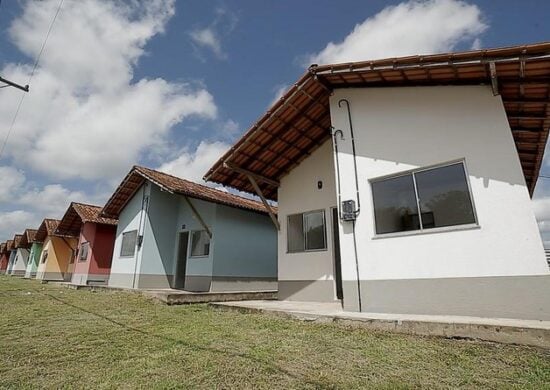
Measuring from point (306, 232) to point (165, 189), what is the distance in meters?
5.86

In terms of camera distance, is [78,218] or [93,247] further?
[78,218]

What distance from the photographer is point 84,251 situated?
61.4 ft

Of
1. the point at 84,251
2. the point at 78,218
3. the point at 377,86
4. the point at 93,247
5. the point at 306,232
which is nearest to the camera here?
the point at 377,86

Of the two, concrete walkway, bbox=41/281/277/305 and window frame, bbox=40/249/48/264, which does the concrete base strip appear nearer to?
concrete walkway, bbox=41/281/277/305

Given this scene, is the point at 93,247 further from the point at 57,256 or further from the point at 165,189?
the point at 57,256

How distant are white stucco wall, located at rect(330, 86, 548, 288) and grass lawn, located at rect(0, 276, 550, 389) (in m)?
1.50

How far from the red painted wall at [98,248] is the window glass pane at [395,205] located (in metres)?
17.1

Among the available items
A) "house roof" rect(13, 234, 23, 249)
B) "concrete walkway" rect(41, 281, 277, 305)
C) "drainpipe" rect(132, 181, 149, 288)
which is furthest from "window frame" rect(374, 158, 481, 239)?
"house roof" rect(13, 234, 23, 249)

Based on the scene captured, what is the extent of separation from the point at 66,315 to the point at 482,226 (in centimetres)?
870

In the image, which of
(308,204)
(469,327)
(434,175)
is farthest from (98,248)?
(469,327)

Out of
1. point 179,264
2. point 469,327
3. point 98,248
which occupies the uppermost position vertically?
point 98,248

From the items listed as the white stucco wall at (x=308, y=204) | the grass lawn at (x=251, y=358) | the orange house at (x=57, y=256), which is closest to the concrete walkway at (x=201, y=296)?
the white stucco wall at (x=308, y=204)

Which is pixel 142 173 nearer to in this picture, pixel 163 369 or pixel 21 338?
pixel 21 338

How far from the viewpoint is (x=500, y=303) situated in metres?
4.73
